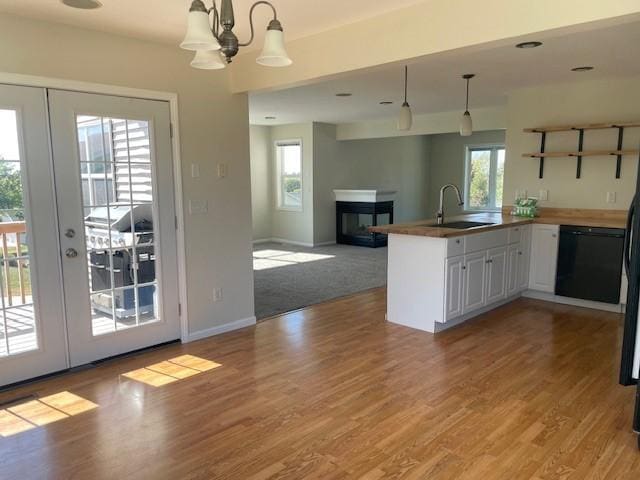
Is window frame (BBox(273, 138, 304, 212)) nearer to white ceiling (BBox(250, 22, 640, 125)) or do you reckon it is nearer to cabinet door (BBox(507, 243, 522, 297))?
white ceiling (BBox(250, 22, 640, 125))

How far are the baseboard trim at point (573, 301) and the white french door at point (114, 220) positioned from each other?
3.72m

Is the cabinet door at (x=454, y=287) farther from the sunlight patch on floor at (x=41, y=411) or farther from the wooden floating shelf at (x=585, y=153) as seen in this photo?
the sunlight patch on floor at (x=41, y=411)

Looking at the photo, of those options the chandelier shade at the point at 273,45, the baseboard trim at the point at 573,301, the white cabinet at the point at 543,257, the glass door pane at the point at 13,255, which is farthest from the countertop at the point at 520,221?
the glass door pane at the point at 13,255

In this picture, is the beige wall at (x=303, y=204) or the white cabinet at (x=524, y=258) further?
the beige wall at (x=303, y=204)

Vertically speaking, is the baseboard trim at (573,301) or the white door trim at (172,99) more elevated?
the white door trim at (172,99)

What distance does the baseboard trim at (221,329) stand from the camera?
3882 mm

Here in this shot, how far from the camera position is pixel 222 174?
12.8ft

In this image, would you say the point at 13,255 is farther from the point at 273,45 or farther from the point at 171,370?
the point at 273,45

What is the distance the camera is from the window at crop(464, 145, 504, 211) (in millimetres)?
9559

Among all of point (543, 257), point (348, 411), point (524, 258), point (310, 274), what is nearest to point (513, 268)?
point (524, 258)

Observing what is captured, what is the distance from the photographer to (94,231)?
3.28 meters

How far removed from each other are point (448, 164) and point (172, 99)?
7.86 metres

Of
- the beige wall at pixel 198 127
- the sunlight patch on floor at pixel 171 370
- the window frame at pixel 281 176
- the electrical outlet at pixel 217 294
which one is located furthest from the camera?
the window frame at pixel 281 176

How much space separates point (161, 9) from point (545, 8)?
6.83 ft
